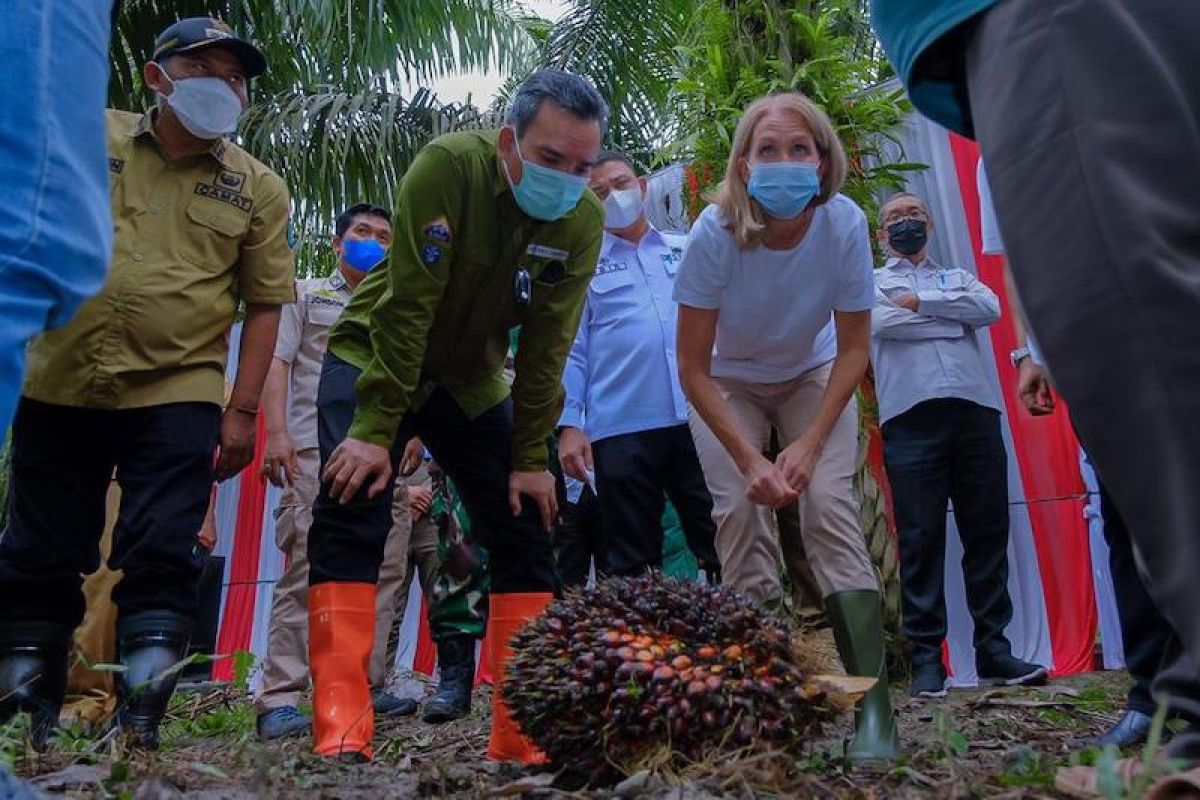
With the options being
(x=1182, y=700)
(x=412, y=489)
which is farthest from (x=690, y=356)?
(x=412, y=489)

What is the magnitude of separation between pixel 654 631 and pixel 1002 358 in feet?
13.5

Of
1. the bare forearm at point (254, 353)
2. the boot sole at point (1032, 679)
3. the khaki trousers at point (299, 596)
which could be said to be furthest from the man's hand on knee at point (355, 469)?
the boot sole at point (1032, 679)

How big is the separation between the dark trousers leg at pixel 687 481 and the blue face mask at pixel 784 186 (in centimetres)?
136

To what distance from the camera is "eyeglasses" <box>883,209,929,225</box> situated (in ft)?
17.7

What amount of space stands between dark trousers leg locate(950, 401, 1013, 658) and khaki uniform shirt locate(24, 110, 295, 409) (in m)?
2.82

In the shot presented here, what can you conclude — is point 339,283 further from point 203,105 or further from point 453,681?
point 203,105

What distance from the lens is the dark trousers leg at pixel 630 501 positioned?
14.4 feet

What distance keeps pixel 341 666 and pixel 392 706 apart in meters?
2.04

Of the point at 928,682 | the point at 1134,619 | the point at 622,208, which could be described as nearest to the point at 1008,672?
the point at 928,682

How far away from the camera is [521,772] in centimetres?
248

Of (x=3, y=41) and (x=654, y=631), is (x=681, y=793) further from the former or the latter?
(x=3, y=41)

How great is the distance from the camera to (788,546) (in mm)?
4613

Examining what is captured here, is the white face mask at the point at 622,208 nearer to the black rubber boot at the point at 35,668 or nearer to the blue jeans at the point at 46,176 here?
the black rubber boot at the point at 35,668

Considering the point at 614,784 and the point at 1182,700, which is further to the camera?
the point at 614,784
